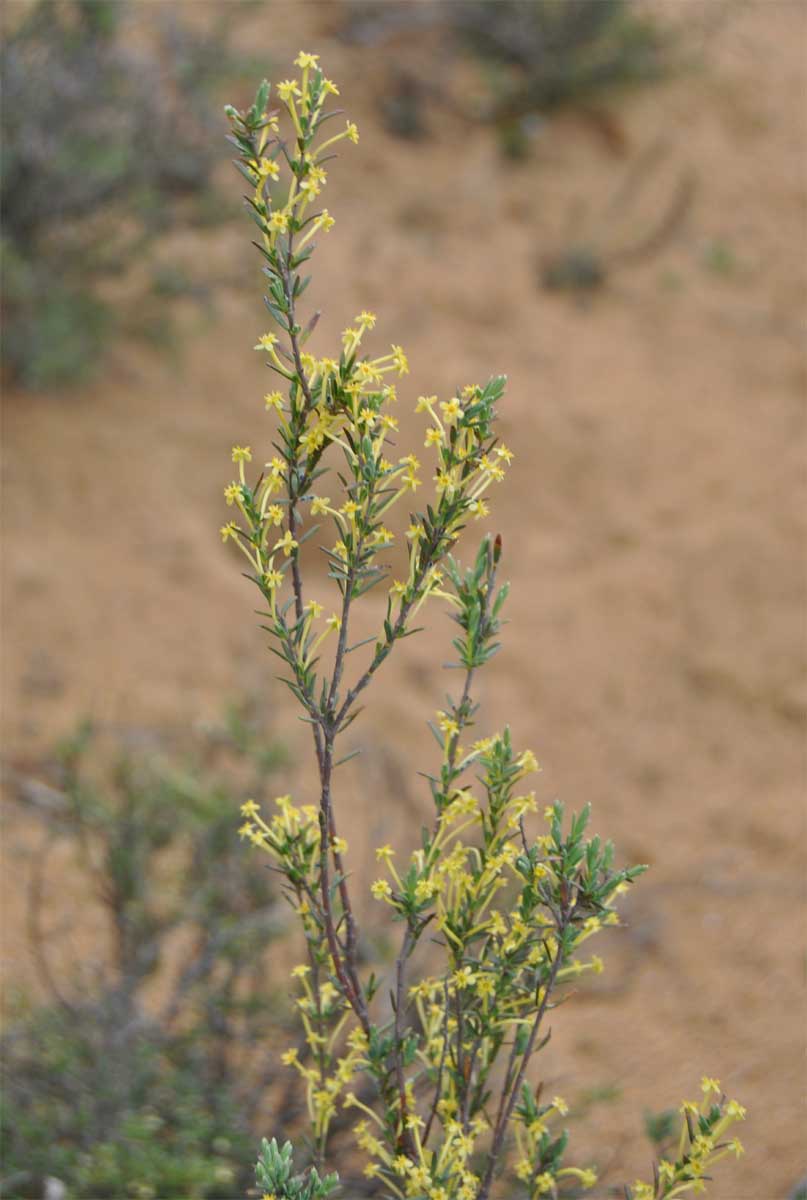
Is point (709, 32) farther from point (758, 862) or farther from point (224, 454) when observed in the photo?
point (758, 862)

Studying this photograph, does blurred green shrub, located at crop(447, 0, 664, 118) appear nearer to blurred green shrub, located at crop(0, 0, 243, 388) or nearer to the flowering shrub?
blurred green shrub, located at crop(0, 0, 243, 388)

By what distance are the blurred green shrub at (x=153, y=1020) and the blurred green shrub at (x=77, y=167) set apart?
6.81 feet

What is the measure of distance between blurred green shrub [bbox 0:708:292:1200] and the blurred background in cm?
1

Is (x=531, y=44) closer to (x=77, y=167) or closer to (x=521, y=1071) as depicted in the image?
(x=77, y=167)

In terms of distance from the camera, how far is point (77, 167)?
4391 millimetres

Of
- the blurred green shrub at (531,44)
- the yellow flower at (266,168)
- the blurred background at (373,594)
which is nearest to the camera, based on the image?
the yellow flower at (266,168)

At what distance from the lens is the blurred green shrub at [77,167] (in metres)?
4.36

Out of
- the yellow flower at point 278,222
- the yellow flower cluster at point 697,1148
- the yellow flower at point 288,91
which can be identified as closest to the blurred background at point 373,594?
the yellow flower cluster at point 697,1148

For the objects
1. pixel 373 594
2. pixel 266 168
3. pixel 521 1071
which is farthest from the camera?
pixel 373 594

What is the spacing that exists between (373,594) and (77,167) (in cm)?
180

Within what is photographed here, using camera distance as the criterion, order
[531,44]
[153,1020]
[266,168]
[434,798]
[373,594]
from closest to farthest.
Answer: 1. [266,168]
2. [434,798]
3. [153,1020]
4. [373,594]
5. [531,44]

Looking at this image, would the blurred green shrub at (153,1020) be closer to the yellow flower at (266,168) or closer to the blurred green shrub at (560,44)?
the yellow flower at (266,168)

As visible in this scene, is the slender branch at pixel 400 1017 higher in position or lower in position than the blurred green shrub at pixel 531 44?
lower

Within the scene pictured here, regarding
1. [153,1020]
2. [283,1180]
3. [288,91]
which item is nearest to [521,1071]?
[283,1180]
